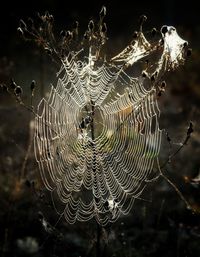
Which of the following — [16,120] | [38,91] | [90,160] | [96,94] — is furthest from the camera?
[38,91]

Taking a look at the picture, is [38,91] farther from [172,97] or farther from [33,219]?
[33,219]

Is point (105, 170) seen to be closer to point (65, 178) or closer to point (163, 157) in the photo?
point (65, 178)

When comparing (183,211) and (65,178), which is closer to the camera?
(65,178)

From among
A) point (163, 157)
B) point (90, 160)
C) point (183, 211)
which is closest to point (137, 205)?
point (183, 211)

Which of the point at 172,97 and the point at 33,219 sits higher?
the point at 172,97

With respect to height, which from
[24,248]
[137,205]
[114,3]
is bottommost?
[24,248]

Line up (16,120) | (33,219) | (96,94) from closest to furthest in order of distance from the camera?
(96,94) → (33,219) → (16,120)
